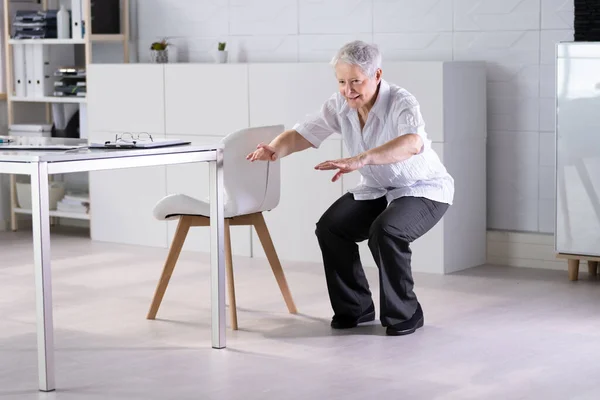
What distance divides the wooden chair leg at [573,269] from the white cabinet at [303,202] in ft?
4.21

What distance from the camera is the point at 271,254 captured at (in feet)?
14.9

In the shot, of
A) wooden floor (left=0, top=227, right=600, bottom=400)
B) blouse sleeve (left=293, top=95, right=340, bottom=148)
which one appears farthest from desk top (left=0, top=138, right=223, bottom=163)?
wooden floor (left=0, top=227, right=600, bottom=400)

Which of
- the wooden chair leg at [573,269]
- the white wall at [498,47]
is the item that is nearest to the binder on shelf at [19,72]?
the white wall at [498,47]

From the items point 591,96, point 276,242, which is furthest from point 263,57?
point 591,96

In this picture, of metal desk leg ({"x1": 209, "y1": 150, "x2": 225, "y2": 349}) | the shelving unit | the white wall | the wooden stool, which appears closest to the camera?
metal desk leg ({"x1": 209, "y1": 150, "x2": 225, "y2": 349})

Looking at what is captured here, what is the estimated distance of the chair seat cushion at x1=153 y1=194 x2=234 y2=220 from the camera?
4352mm

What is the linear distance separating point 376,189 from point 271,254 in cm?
54

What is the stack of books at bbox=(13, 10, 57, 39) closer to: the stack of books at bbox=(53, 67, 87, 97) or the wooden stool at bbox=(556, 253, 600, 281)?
the stack of books at bbox=(53, 67, 87, 97)

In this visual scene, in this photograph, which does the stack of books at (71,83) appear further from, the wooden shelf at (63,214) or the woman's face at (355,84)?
the woman's face at (355,84)

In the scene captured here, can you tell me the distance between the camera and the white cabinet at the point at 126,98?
6473mm

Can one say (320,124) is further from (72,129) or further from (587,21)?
(72,129)

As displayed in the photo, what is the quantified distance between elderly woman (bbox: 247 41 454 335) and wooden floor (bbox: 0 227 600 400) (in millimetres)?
141

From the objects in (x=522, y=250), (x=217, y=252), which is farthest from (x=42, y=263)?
(x=522, y=250)

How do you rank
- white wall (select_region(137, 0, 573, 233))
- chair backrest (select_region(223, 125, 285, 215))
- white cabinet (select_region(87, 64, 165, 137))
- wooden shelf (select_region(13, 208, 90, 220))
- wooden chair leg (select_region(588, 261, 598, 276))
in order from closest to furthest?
chair backrest (select_region(223, 125, 285, 215)) → wooden chair leg (select_region(588, 261, 598, 276)) → white wall (select_region(137, 0, 573, 233)) → white cabinet (select_region(87, 64, 165, 137)) → wooden shelf (select_region(13, 208, 90, 220))
